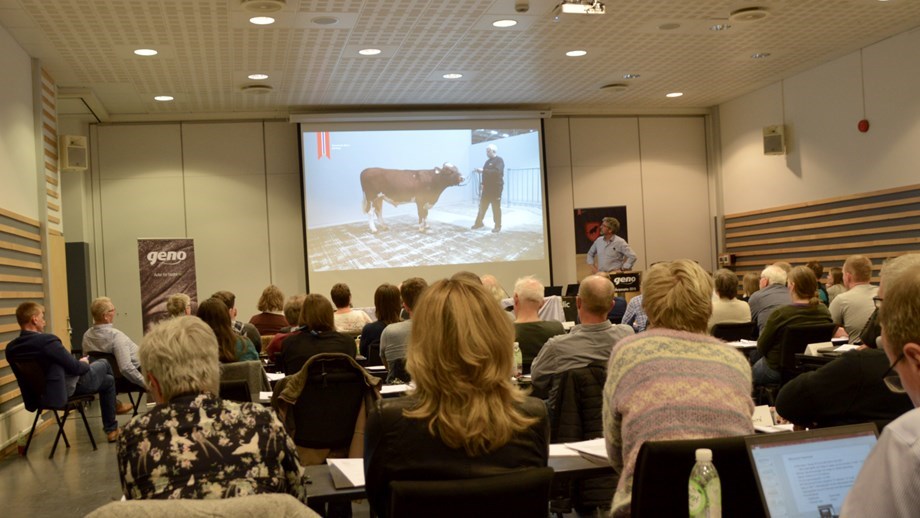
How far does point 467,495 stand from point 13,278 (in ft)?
24.8

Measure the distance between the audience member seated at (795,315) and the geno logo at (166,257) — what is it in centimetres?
896

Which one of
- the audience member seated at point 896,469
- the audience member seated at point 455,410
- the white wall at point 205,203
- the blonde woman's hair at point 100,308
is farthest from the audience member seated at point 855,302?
the white wall at point 205,203

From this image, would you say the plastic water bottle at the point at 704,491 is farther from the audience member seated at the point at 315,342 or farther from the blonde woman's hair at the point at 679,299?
the audience member seated at the point at 315,342

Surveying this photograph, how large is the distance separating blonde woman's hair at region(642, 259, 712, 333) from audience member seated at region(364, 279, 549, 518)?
58 centimetres

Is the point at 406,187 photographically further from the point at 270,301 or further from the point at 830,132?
the point at 830,132

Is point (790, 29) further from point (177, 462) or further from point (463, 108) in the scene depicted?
point (177, 462)

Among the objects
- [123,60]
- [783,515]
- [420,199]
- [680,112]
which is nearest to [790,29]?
[680,112]

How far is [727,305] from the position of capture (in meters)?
7.48

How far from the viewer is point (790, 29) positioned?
1023 cm

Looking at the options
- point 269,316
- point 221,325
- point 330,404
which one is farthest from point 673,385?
point 269,316

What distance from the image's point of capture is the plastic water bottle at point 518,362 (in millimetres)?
4848

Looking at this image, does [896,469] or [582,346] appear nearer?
[896,469]

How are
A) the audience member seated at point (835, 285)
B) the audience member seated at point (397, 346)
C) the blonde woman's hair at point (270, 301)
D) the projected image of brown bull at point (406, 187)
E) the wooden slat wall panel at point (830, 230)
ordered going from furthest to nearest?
the projected image of brown bull at point (406, 187), the wooden slat wall panel at point (830, 230), the audience member seated at point (835, 285), the blonde woman's hair at point (270, 301), the audience member seated at point (397, 346)

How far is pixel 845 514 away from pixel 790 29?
391 inches
